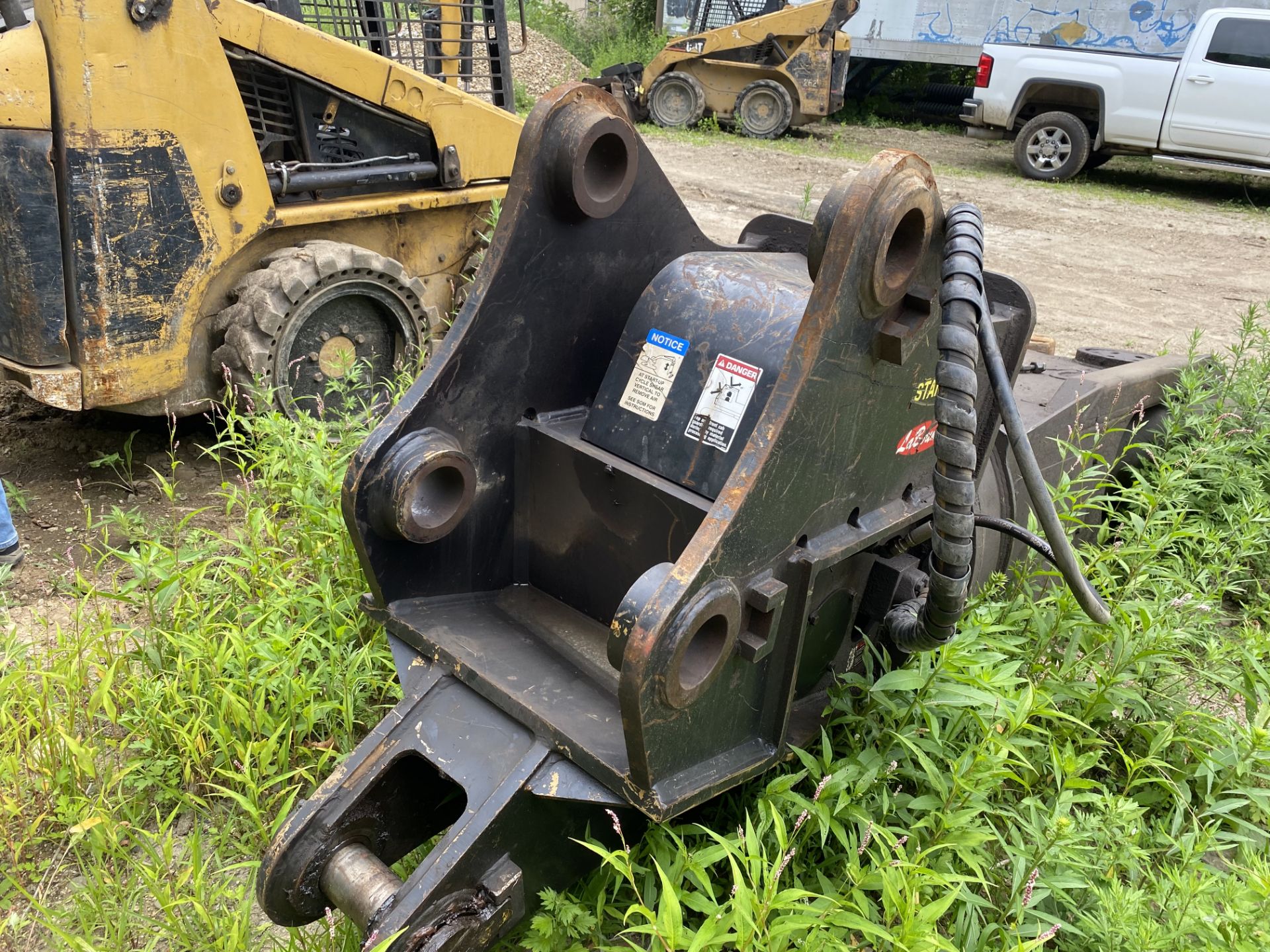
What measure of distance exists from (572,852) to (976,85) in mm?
12103

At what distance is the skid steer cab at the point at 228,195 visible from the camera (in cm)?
329

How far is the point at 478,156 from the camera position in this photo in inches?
190

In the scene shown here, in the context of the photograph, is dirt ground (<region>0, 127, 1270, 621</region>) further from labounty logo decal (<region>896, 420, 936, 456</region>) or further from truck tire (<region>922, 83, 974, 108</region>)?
labounty logo decal (<region>896, 420, 936, 456</region>)

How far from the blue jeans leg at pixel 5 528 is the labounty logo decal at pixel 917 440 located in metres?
2.90

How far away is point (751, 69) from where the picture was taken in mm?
13688

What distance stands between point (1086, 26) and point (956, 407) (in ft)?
52.6

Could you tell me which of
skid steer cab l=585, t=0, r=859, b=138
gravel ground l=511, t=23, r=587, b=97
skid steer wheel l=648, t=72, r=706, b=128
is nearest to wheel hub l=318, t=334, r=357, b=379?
skid steer cab l=585, t=0, r=859, b=138

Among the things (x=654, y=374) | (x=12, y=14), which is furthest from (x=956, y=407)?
(x=12, y=14)

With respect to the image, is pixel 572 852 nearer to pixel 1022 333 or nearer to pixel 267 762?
pixel 267 762

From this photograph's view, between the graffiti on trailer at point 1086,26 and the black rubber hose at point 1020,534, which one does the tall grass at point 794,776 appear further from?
the graffiti on trailer at point 1086,26

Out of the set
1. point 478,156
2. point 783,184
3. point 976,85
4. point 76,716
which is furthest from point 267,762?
point 976,85

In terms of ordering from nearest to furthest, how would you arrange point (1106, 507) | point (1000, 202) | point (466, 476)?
point (466, 476) < point (1106, 507) < point (1000, 202)

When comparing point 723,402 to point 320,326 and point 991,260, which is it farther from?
point 991,260

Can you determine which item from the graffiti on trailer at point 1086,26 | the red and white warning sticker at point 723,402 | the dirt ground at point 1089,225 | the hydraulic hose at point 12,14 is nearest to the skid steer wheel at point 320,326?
the hydraulic hose at point 12,14
